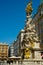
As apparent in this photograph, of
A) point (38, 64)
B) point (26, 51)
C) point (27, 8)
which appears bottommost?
point (38, 64)

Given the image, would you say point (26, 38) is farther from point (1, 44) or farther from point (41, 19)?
point (1, 44)

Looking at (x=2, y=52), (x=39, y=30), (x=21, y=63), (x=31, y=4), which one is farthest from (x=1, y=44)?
(x=21, y=63)

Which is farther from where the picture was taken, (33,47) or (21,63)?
(33,47)

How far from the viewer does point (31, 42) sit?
42.3 m

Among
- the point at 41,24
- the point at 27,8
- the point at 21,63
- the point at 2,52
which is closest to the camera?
the point at 21,63

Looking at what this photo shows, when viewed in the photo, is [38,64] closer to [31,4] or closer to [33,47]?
[33,47]

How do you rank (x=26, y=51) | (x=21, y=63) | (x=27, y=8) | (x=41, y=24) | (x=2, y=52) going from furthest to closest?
(x=2, y=52) → (x=41, y=24) → (x=27, y=8) → (x=26, y=51) → (x=21, y=63)

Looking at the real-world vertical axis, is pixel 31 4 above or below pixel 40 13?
below

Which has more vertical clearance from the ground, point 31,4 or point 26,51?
point 31,4

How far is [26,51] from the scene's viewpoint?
41.6 metres

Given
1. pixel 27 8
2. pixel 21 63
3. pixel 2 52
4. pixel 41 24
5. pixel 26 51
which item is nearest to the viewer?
pixel 21 63

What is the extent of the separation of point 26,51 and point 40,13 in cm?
4110

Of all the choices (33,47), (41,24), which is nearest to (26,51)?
(33,47)

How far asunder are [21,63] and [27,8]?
14454 millimetres
